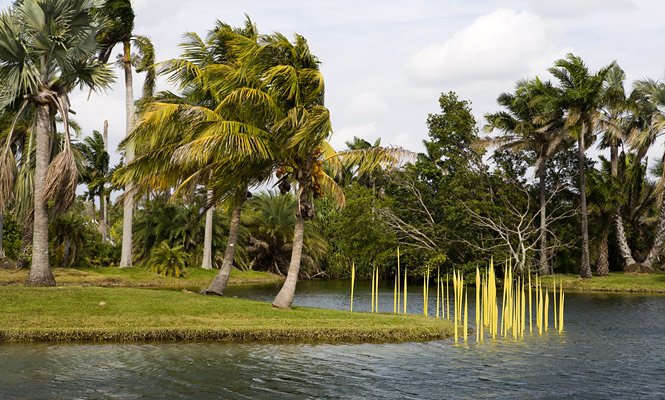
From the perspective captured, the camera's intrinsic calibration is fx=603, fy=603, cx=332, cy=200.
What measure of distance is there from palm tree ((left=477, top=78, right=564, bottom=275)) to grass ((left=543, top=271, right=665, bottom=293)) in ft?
5.87

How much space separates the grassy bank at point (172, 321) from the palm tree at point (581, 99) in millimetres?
23302

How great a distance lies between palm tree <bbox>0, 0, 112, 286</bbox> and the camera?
20562mm

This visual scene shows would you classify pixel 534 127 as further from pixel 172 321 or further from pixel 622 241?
pixel 172 321

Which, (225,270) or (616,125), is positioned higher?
(616,125)

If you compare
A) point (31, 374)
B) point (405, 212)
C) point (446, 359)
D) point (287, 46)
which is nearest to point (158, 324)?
point (31, 374)

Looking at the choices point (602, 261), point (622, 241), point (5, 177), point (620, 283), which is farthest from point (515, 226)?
point (5, 177)

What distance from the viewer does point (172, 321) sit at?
16.4 meters

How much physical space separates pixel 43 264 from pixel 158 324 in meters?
7.80

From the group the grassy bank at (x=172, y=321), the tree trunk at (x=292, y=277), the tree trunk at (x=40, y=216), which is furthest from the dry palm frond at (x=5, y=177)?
the tree trunk at (x=292, y=277)

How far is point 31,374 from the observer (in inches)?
441

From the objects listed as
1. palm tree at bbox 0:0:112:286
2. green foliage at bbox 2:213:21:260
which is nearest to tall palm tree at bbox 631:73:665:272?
palm tree at bbox 0:0:112:286

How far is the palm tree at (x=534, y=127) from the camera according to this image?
3903cm

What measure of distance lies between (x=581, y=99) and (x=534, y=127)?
3586 millimetres

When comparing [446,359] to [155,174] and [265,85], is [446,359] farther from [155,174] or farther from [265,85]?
[155,174]
